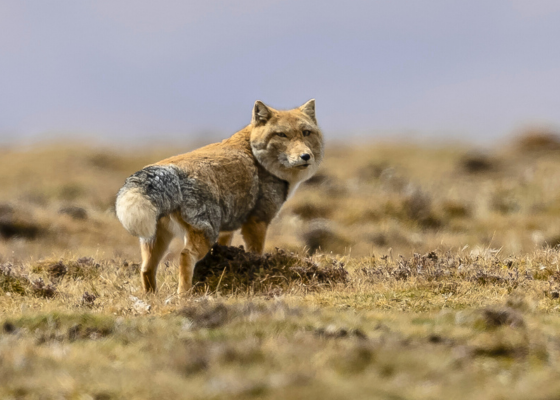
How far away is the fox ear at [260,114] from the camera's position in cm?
923

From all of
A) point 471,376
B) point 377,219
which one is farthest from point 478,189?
point 471,376

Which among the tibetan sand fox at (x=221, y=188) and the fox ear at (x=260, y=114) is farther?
the fox ear at (x=260, y=114)

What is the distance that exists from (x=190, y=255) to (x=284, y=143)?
2.46 meters

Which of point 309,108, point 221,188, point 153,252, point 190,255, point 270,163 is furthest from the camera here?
point 309,108

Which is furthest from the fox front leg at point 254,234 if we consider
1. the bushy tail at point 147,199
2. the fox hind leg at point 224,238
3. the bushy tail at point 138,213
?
the bushy tail at point 138,213

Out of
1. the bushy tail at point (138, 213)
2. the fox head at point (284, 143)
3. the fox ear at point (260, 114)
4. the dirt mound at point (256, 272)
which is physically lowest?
the dirt mound at point (256, 272)

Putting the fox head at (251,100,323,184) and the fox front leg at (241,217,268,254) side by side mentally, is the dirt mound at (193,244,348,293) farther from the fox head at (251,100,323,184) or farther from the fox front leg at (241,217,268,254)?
the fox head at (251,100,323,184)

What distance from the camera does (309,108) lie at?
10.1m

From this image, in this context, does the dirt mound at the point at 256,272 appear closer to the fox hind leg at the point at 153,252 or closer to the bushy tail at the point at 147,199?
the fox hind leg at the point at 153,252

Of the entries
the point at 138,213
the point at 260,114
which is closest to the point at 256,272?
the point at 138,213

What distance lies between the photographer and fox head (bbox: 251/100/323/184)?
8852mm

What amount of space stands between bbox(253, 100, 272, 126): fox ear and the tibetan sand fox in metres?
0.02

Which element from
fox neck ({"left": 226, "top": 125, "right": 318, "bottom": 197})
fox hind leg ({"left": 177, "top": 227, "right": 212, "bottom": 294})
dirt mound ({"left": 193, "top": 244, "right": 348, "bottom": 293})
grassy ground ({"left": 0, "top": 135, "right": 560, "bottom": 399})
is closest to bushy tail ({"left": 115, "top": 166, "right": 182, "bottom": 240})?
fox hind leg ({"left": 177, "top": 227, "right": 212, "bottom": 294})

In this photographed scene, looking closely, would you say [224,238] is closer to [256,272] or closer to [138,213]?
[256,272]
